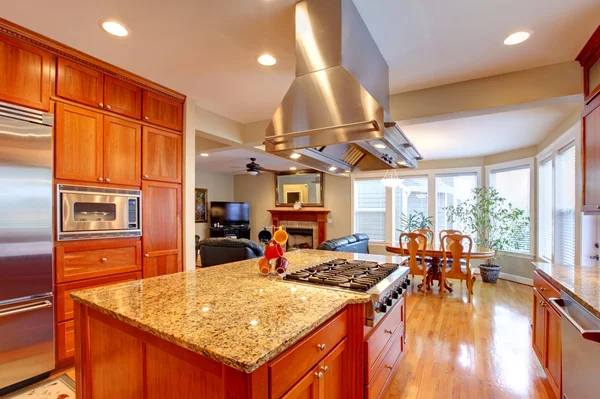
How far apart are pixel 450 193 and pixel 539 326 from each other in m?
4.55

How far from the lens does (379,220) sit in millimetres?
7098

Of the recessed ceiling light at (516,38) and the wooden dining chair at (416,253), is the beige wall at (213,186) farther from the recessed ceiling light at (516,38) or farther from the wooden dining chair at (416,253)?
the recessed ceiling light at (516,38)

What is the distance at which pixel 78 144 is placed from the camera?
92.5 inches

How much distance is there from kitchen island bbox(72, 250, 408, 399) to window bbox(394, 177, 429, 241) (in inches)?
211

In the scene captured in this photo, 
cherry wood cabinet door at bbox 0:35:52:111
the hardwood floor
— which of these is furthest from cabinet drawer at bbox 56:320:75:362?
the hardwood floor

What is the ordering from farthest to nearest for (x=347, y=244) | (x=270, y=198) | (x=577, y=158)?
(x=270, y=198) < (x=347, y=244) < (x=577, y=158)

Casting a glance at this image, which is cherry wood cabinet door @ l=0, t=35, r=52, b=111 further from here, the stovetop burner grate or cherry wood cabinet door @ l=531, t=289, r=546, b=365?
cherry wood cabinet door @ l=531, t=289, r=546, b=365

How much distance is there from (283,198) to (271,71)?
228 inches

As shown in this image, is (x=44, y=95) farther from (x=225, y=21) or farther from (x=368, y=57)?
(x=368, y=57)

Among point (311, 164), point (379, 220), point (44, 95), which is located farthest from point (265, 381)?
point (379, 220)

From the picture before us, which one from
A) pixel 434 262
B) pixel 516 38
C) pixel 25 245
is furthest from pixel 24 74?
pixel 434 262

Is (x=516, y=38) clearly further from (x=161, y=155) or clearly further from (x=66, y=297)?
(x=66, y=297)

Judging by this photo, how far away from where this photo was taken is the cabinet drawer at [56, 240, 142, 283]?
7.42 ft

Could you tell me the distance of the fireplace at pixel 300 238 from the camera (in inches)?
309
